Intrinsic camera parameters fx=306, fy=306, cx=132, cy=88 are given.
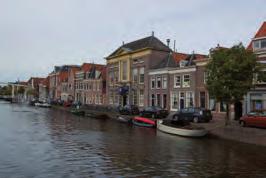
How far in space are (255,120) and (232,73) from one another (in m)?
4.60

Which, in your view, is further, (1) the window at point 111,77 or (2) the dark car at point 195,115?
(1) the window at point 111,77

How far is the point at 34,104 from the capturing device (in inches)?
3760

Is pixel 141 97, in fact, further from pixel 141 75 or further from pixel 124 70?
pixel 124 70

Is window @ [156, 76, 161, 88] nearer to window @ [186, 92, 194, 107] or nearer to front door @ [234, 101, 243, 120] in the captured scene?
window @ [186, 92, 194, 107]

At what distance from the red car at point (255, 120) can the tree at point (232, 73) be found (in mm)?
1881

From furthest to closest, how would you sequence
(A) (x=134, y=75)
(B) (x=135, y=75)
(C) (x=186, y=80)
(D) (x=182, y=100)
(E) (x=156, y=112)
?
(A) (x=134, y=75) → (B) (x=135, y=75) → (D) (x=182, y=100) → (C) (x=186, y=80) → (E) (x=156, y=112)

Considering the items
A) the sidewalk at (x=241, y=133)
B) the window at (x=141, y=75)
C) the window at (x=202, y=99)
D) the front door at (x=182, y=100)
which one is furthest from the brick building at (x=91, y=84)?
the sidewalk at (x=241, y=133)

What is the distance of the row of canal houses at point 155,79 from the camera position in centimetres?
3509

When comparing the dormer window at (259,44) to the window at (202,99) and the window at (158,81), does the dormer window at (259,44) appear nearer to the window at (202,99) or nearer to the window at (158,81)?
the window at (202,99)

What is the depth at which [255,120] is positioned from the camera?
27000 mm

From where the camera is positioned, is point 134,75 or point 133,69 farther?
point 133,69

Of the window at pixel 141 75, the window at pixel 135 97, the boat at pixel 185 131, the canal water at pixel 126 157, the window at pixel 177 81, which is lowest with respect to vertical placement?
the canal water at pixel 126 157

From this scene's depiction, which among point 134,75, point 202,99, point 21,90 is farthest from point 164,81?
point 21,90

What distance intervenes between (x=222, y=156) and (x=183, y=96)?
994 inches
